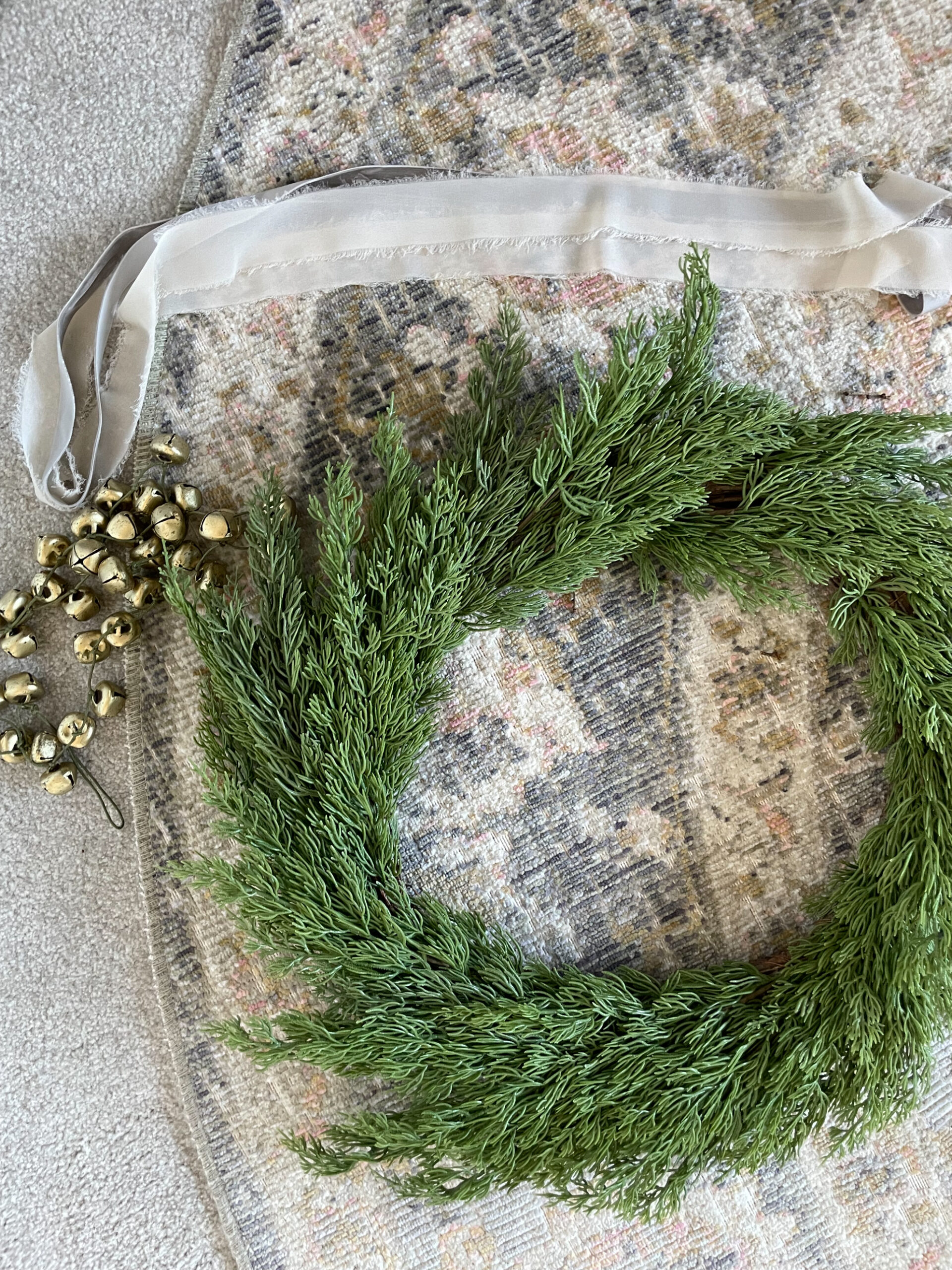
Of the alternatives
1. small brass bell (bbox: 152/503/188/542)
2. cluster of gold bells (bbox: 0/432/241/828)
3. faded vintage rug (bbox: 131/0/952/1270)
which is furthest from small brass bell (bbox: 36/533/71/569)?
faded vintage rug (bbox: 131/0/952/1270)

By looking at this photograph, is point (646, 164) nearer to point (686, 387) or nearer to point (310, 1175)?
point (686, 387)

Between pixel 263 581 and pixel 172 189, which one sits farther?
pixel 172 189

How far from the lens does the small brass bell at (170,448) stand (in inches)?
35.1

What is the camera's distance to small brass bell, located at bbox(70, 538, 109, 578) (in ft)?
2.93

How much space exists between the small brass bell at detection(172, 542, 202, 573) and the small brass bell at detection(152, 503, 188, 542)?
1 centimetres

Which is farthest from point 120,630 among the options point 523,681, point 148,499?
point 523,681

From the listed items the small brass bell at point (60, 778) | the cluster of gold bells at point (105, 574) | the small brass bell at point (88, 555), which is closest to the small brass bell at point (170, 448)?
the cluster of gold bells at point (105, 574)

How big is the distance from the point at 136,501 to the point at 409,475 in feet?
1.02

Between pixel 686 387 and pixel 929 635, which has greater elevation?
pixel 686 387

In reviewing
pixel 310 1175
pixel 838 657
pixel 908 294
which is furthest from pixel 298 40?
pixel 310 1175

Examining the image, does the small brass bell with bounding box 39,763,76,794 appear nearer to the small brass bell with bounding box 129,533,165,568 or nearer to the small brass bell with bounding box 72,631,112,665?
the small brass bell with bounding box 72,631,112,665

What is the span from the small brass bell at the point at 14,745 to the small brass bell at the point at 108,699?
3.1 inches

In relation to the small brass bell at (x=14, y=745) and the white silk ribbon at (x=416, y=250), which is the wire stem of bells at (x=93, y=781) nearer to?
the small brass bell at (x=14, y=745)

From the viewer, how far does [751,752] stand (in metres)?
0.91
